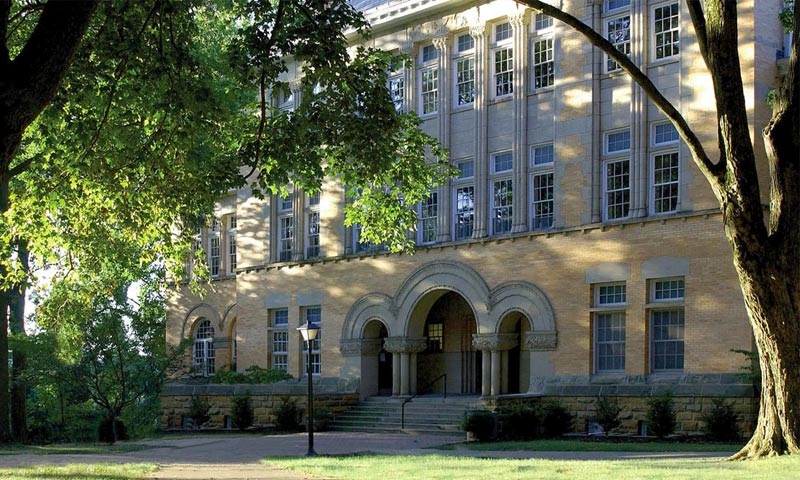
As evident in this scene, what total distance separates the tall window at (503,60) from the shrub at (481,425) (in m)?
9.63

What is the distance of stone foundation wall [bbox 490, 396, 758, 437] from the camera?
87.6 feet

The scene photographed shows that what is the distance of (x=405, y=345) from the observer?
1400 inches

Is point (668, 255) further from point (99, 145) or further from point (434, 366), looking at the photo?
point (99, 145)

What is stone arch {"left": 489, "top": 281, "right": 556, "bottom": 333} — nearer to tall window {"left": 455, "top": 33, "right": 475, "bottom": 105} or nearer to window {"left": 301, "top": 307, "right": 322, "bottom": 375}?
tall window {"left": 455, "top": 33, "right": 475, "bottom": 105}

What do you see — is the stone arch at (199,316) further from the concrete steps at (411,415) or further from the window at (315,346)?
the concrete steps at (411,415)

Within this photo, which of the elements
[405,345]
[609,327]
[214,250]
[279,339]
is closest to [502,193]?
[609,327]

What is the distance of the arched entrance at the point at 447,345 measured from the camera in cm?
3600

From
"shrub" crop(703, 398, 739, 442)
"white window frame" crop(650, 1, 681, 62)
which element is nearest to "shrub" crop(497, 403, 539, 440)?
"shrub" crop(703, 398, 739, 442)

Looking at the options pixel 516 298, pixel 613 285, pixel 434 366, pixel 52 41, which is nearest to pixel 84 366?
pixel 434 366

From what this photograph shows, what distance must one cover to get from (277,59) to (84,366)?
2047 cm

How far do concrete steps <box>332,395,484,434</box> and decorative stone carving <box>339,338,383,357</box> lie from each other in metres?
1.56

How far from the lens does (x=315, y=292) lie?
1531 inches

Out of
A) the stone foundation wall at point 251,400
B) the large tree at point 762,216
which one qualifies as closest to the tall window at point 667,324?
the stone foundation wall at point 251,400

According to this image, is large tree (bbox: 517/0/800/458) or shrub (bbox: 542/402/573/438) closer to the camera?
large tree (bbox: 517/0/800/458)
